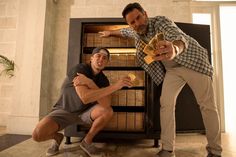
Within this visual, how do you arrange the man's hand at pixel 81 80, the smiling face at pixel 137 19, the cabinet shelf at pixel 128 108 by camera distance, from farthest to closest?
the cabinet shelf at pixel 128 108, the man's hand at pixel 81 80, the smiling face at pixel 137 19

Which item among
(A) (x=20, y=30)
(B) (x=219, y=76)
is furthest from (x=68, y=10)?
(B) (x=219, y=76)

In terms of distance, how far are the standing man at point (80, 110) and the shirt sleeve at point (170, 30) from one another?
1.72 feet

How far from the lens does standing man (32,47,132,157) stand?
5.17 feet

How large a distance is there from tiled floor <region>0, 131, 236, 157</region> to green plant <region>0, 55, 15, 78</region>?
1117mm

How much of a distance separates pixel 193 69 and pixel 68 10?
225 centimetres

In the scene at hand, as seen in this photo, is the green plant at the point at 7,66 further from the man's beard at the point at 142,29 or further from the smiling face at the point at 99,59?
the man's beard at the point at 142,29

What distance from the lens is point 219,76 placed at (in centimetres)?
285

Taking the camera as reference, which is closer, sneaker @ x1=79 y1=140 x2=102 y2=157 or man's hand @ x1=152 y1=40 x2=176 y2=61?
man's hand @ x1=152 y1=40 x2=176 y2=61

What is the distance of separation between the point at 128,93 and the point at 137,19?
830mm

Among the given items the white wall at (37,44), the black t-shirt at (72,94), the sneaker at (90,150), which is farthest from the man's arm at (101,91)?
the white wall at (37,44)

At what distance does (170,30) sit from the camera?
4.68ft

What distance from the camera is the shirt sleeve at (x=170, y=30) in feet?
4.43

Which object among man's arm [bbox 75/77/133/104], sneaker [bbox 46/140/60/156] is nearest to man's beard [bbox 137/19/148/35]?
man's arm [bbox 75/77/133/104]

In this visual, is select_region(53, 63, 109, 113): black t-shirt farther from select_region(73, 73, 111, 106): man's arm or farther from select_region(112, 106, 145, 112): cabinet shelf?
select_region(112, 106, 145, 112): cabinet shelf
